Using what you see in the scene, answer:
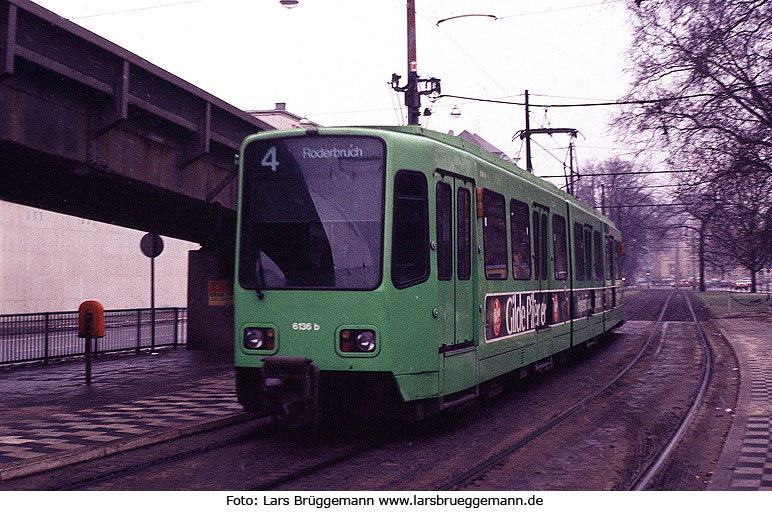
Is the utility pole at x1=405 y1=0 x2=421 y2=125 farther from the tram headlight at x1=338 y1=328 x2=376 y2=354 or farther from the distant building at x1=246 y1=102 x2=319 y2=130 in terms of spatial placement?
the distant building at x1=246 y1=102 x2=319 y2=130

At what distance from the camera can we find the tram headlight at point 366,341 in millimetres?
7977

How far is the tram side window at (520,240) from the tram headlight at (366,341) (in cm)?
385

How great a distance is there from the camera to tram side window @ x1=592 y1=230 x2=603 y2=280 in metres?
19.4

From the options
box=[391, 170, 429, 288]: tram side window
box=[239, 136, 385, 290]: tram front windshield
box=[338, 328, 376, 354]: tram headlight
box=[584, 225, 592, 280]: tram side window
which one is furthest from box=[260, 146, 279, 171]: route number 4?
box=[584, 225, 592, 280]: tram side window

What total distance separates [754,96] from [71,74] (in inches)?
711

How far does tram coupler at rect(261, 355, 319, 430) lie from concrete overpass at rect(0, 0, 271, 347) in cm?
135

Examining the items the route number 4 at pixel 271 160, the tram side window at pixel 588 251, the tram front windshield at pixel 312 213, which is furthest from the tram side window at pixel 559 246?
the route number 4 at pixel 271 160

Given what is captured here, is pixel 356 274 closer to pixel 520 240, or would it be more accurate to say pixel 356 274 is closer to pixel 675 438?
pixel 675 438

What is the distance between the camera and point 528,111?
101 feet

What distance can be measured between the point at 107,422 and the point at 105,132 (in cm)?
504

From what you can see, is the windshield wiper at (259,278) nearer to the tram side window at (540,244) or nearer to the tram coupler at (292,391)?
the tram coupler at (292,391)

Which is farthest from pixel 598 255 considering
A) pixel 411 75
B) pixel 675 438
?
pixel 675 438

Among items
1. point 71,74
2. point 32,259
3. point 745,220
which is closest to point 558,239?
point 71,74
